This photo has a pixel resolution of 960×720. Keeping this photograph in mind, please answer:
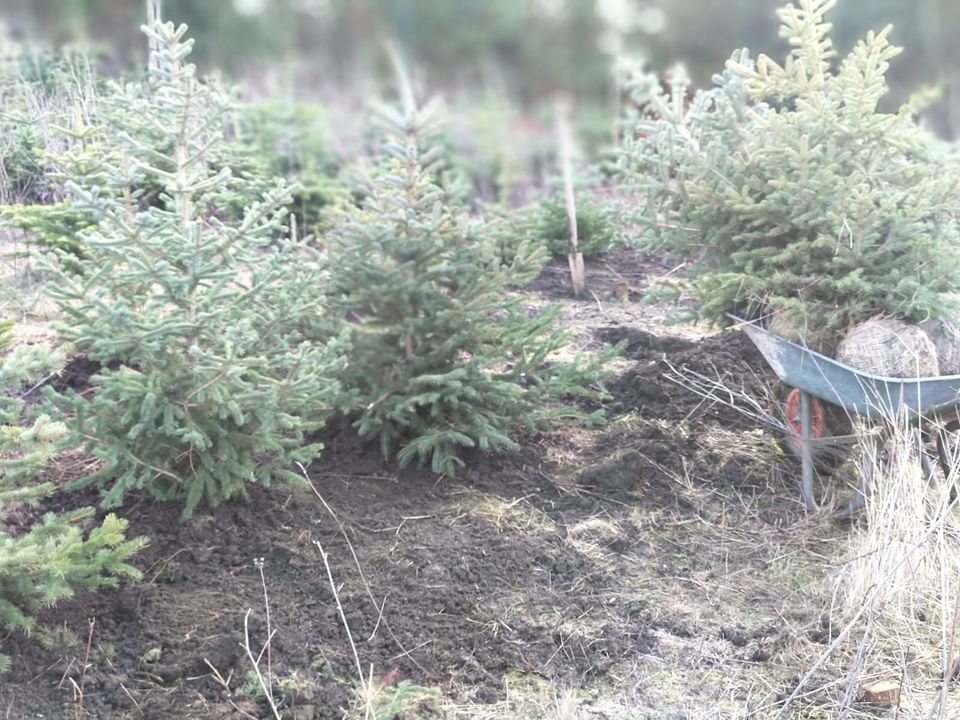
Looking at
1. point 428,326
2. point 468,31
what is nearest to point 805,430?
point 428,326

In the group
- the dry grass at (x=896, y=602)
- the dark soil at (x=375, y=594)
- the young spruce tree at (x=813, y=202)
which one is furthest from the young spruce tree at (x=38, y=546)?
the young spruce tree at (x=813, y=202)

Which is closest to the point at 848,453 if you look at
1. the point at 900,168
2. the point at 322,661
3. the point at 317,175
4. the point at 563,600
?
the point at 900,168

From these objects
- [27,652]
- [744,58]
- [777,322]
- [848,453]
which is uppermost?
[744,58]

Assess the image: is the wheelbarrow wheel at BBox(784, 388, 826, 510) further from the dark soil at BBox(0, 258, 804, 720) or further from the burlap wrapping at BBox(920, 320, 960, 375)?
the burlap wrapping at BBox(920, 320, 960, 375)

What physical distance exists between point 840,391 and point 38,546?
2933 millimetres

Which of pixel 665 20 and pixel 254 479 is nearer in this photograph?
pixel 665 20

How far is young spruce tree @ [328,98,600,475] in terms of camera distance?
3889mm

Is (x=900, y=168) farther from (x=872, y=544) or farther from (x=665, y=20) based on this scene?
(x=665, y=20)

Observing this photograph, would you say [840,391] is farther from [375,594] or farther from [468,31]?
[468,31]

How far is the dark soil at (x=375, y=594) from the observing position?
3156 mm

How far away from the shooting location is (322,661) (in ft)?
10.7

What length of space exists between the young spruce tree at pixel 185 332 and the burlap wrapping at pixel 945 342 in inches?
94.7

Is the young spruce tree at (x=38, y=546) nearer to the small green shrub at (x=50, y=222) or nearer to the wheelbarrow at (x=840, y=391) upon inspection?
the small green shrub at (x=50, y=222)

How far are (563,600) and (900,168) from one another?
2280 mm
